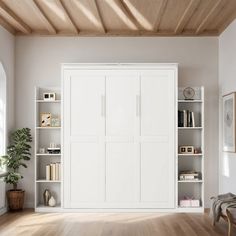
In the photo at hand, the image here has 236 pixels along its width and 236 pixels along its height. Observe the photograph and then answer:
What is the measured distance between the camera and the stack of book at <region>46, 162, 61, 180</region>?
783 cm

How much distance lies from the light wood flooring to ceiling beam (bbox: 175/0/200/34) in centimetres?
301

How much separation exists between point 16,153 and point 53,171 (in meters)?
0.67

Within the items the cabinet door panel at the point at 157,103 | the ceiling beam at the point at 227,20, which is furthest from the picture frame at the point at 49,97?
the ceiling beam at the point at 227,20

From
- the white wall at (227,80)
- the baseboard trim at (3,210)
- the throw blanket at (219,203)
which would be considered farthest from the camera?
the baseboard trim at (3,210)

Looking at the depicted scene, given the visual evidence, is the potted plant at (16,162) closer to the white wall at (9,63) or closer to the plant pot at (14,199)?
the plant pot at (14,199)

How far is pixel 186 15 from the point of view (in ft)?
23.0

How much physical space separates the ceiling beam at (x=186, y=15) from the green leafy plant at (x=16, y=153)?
3.02 m

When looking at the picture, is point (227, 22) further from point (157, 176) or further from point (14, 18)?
point (14, 18)

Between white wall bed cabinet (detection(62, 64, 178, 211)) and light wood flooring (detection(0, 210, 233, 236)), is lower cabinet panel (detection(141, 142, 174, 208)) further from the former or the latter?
light wood flooring (detection(0, 210, 233, 236))

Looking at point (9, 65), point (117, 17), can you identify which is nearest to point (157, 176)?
point (117, 17)

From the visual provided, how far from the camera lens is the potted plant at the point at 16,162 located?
25.0 feet

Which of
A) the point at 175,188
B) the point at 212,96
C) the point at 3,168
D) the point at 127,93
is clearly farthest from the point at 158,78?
the point at 3,168

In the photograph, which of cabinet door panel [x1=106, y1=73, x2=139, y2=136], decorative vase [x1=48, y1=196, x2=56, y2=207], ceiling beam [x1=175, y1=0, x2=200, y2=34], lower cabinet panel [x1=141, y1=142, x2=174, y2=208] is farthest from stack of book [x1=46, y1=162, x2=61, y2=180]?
ceiling beam [x1=175, y1=0, x2=200, y2=34]

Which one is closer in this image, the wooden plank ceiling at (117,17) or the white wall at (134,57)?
the wooden plank ceiling at (117,17)
